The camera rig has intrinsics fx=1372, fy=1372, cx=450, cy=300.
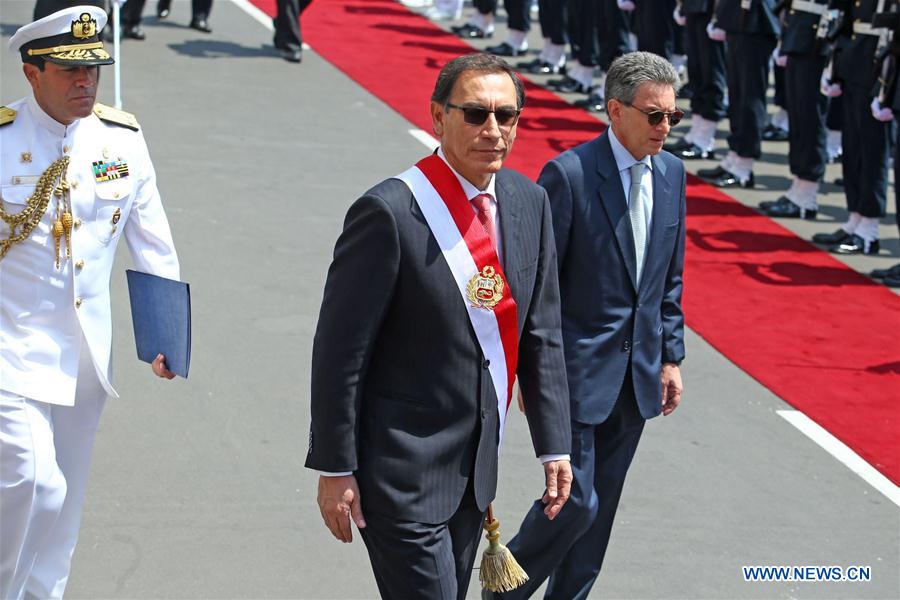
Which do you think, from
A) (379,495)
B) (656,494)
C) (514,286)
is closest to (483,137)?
(514,286)

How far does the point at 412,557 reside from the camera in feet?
11.5

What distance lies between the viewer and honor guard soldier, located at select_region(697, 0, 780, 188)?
1070 cm

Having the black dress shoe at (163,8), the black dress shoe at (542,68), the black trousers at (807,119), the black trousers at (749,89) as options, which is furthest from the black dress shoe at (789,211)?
the black dress shoe at (163,8)

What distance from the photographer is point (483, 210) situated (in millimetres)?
3588

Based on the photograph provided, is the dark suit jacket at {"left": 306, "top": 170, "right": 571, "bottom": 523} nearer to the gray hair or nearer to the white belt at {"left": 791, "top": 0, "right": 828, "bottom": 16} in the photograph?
the gray hair

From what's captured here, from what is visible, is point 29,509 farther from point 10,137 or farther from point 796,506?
point 796,506

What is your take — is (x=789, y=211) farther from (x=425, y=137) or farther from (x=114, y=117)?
(x=114, y=117)

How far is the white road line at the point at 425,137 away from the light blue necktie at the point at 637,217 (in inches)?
259

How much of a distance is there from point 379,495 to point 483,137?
0.94 meters

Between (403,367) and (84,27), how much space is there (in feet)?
5.05

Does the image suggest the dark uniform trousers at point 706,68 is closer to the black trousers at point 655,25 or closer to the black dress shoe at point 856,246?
A: the black trousers at point 655,25

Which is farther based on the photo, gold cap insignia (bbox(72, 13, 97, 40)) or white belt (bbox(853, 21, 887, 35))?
A: white belt (bbox(853, 21, 887, 35))

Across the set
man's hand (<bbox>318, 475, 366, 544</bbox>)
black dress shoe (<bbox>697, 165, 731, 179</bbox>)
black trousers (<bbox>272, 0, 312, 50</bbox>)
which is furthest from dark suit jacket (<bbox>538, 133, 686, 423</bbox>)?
black trousers (<bbox>272, 0, 312, 50</bbox>)

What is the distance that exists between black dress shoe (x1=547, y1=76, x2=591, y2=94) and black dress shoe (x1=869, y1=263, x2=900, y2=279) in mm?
5136
